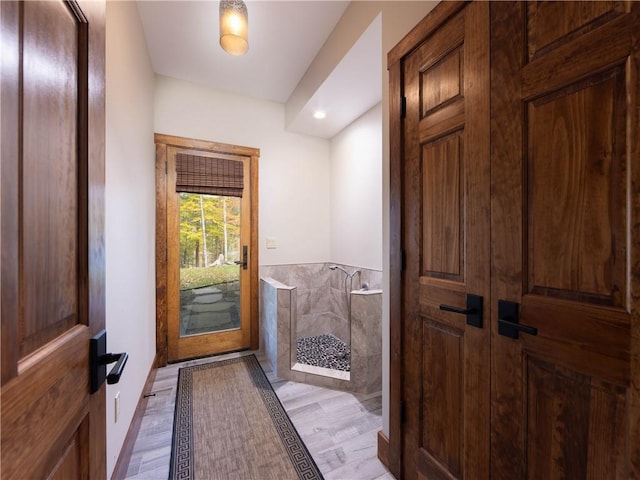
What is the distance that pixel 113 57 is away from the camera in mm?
1454

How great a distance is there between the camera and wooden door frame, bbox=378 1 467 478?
1451 millimetres

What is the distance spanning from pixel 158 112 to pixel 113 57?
147cm

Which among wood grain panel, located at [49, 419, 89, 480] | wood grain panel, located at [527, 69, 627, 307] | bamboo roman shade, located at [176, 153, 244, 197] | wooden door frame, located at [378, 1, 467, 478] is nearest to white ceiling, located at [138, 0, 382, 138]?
wooden door frame, located at [378, 1, 467, 478]

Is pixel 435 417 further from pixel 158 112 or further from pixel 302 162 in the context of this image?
pixel 158 112

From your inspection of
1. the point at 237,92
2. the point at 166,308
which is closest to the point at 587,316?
the point at 166,308

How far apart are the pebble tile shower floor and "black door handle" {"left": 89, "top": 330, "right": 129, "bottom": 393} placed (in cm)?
211

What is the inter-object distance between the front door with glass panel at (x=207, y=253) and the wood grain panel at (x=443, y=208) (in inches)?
89.2

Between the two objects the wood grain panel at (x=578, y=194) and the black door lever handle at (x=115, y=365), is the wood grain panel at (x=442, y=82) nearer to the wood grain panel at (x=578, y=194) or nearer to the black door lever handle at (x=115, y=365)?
the wood grain panel at (x=578, y=194)

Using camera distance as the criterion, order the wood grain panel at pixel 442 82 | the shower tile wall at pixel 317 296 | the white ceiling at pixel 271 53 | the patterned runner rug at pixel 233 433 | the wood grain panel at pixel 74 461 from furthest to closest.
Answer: the shower tile wall at pixel 317 296
the white ceiling at pixel 271 53
the patterned runner rug at pixel 233 433
the wood grain panel at pixel 442 82
the wood grain panel at pixel 74 461

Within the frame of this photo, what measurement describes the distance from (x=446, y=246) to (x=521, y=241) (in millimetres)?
316

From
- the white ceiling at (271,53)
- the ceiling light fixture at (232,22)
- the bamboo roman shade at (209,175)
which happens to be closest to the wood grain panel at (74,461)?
the ceiling light fixture at (232,22)

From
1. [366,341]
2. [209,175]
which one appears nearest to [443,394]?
[366,341]

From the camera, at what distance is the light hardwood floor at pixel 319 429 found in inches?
60.1

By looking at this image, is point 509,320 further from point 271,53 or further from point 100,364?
point 271,53
